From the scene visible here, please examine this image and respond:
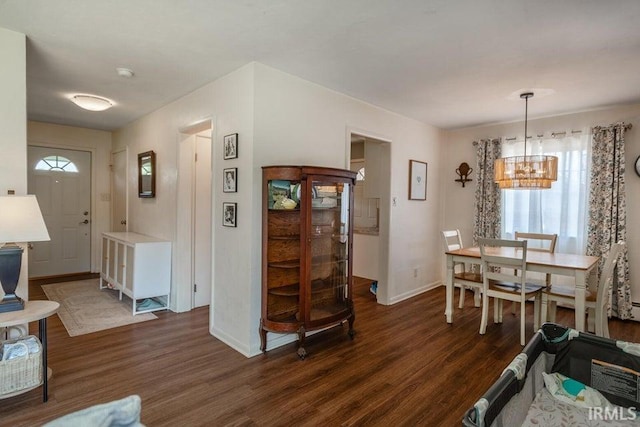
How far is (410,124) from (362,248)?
2171 mm

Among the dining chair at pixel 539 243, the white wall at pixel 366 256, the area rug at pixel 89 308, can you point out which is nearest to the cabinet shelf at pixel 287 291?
the area rug at pixel 89 308

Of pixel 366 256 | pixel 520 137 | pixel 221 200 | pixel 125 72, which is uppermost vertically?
pixel 125 72

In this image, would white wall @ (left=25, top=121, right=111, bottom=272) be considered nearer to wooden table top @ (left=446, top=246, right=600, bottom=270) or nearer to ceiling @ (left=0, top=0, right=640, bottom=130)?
ceiling @ (left=0, top=0, right=640, bottom=130)

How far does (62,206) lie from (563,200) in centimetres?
747

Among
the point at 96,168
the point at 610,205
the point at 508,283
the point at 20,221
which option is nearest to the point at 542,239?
the point at 610,205

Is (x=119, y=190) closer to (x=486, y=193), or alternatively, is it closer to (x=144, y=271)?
(x=144, y=271)

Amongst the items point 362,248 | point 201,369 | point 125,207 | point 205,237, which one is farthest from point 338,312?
point 125,207

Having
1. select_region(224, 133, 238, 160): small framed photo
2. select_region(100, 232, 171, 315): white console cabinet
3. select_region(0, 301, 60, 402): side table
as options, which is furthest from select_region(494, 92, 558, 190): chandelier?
select_region(0, 301, 60, 402): side table

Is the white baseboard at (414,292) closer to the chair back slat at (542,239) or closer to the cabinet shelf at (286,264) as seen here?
the chair back slat at (542,239)

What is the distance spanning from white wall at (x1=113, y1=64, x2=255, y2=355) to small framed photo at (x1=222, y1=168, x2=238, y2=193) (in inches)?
1.8

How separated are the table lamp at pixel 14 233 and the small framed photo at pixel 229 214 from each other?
1.30 m

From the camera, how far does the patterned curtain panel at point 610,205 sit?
388 cm

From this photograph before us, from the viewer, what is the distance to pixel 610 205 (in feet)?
12.9

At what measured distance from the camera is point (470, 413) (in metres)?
1.13
